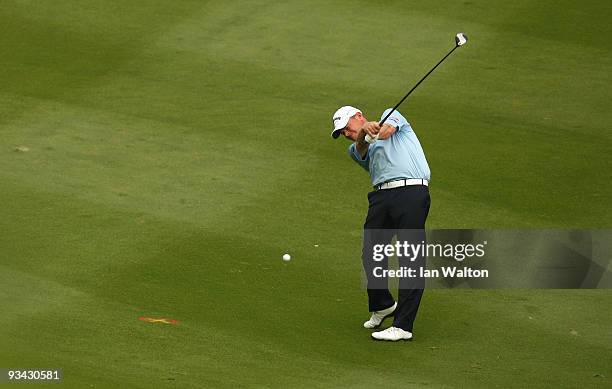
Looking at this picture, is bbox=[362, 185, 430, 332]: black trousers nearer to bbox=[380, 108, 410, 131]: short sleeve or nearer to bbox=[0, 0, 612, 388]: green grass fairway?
bbox=[0, 0, 612, 388]: green grass fairway

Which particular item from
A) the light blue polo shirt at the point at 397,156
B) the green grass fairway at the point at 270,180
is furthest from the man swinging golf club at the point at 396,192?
the green grass fairway at the point at 270,180

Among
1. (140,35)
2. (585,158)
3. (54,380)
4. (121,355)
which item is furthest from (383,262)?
(140,35)

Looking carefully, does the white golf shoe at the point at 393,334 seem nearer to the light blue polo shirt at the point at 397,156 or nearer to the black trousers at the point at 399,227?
the black trousers at the point at 399,227

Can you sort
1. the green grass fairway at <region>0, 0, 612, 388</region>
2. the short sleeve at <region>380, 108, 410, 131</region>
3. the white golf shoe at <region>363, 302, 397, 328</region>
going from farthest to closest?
the white golf shoe at <region>363, 302, 397, 328</region> → the short sleeve at <region>380, 108, 410, 131</region> → the green grass fairway at <region>0, 0, 612, 388</region>

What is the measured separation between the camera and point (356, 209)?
527 inches

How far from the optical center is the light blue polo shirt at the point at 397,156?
34.2 feet

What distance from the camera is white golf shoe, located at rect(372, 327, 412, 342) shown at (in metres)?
10.4

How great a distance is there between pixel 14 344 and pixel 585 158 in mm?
7521

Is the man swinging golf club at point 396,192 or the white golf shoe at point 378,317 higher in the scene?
the man swinging golf club at point 396,192

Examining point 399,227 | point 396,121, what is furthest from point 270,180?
point 396,121

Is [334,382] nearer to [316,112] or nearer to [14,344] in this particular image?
[14,344]

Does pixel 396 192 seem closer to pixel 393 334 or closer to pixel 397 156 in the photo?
pixel 397 156

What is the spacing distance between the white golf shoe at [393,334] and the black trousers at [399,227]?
0.12 feet

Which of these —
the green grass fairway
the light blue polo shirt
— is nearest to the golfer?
the light blue polo shirt
